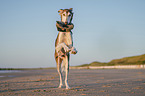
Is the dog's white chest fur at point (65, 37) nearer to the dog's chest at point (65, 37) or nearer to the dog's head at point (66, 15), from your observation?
the dog's chest at point (65, 37)

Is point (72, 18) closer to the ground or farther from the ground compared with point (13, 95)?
farther from the ground

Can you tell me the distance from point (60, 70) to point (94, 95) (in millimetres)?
3277

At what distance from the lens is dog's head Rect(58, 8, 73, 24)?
9094 mm

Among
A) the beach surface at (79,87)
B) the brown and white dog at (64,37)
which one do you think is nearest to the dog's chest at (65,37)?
the brown and white dog at (64,37)

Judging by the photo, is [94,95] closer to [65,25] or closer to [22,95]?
[22,95]

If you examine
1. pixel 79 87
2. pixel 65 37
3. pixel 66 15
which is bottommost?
pixel 79 87

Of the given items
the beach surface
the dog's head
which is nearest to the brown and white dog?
the dog's head

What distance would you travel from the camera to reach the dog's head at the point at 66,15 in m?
9.09

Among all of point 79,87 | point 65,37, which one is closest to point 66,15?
point 65,37

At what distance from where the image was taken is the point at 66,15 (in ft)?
29.8

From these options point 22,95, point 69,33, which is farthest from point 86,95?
point 69,33

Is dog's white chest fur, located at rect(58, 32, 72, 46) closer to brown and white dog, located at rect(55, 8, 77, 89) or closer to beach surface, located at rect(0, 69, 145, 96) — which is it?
brown and white dog, located at rect(55, 8, 77, 89)

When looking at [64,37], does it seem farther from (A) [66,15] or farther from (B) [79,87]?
(B) [79,87]

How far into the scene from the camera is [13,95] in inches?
265
